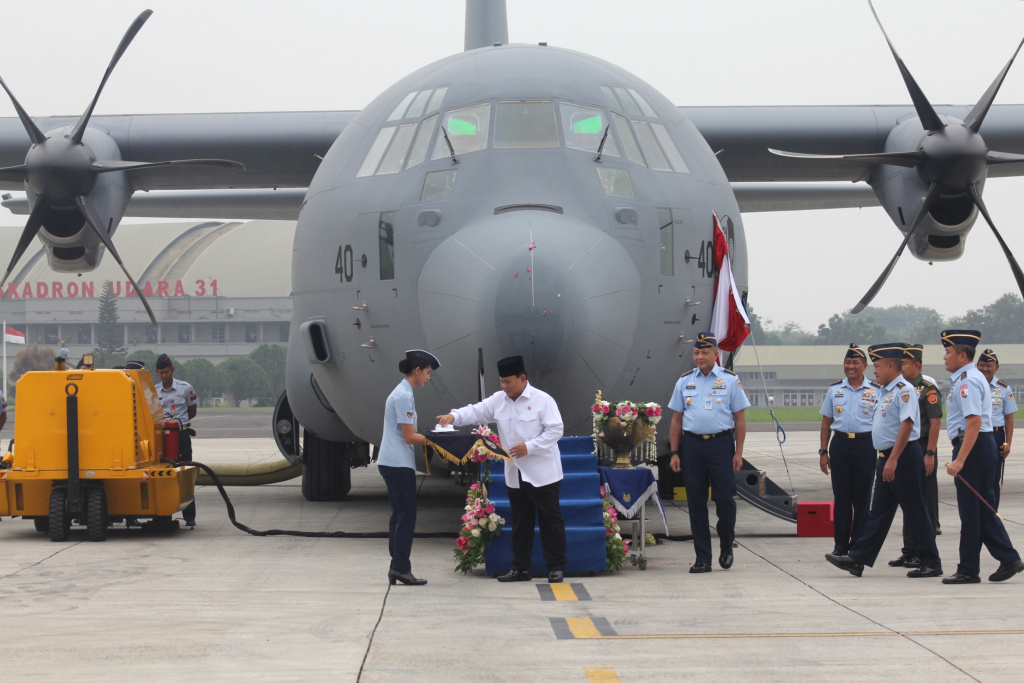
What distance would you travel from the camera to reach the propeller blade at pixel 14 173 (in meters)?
11.7

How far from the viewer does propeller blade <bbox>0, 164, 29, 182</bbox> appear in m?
11.7

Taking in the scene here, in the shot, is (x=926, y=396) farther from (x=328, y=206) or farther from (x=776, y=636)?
(x=328, y=206)

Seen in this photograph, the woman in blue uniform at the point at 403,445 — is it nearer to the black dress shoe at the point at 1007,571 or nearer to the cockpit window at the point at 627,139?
the cockpit window at the point at 627,139

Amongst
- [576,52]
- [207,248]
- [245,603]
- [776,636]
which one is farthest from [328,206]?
[207,248]

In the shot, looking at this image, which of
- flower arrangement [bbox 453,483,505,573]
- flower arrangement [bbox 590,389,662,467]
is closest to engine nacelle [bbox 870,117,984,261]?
flower arrangement [bbox 590,389,662,467]

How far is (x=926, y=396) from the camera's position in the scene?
28.3 feet

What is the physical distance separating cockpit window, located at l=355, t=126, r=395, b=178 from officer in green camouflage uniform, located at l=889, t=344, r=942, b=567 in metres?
4.35

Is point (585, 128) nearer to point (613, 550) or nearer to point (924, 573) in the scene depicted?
point (613, 550)

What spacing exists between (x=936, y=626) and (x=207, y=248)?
108 m

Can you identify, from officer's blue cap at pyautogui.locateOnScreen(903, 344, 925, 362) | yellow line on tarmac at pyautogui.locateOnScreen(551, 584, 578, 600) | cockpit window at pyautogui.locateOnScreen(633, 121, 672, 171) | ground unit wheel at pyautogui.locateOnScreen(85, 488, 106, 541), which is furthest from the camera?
ground unit wheel at pyautogui.locateOnScreen(85, 488, 106, 541)

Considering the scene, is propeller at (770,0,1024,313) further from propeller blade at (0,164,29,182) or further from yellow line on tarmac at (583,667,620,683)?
propeller blade at (0,164,29,182)

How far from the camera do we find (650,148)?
902cm

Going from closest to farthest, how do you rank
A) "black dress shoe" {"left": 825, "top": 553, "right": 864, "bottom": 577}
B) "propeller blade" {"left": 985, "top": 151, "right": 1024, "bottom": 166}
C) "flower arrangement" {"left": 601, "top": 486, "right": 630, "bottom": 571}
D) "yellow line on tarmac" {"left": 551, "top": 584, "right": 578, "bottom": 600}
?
"yellow line on tarmac" {"left": 551, "top": 584, "right": 578, "bottom": 600}, "black dress shoe" {"left": 825, "top": 553, "right": 864, "bottom": 577}, "flower arrangement" {"left": 601, "top": 486, "right": 630, "bottom": 571}, "propeller blade" {"left": 985, "top": 151, "right": 1024, "bottom": 166}

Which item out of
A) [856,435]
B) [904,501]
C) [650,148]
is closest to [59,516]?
[650,148]
